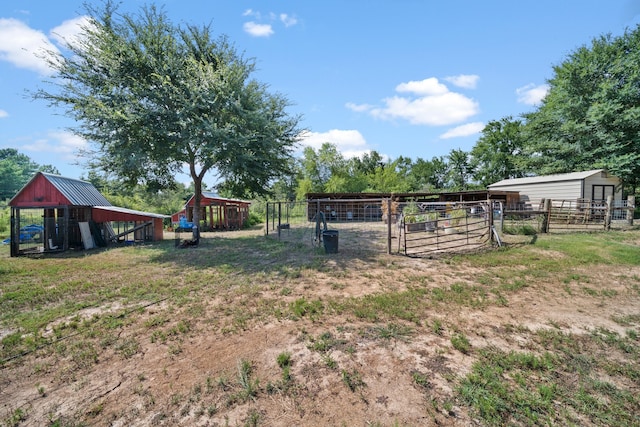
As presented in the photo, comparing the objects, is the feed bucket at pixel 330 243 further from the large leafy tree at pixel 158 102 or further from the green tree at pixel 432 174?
the green tree at pixel 432 174

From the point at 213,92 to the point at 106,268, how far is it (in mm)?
7802

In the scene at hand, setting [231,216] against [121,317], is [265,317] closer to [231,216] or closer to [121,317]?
[121,317]

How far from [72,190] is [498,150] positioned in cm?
4387

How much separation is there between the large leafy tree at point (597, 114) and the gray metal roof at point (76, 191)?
31206mm

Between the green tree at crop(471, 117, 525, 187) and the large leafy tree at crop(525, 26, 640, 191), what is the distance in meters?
11.8

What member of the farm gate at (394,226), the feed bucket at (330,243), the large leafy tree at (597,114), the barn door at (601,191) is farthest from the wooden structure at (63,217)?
the large leafy tree at (597,114)

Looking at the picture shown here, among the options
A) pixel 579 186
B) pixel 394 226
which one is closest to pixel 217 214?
pixel 394 226

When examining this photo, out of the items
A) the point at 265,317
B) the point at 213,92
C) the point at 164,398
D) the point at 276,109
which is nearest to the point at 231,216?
the point at 276,109

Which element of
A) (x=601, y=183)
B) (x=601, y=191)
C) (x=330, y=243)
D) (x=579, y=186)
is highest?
(x=601, y=183)

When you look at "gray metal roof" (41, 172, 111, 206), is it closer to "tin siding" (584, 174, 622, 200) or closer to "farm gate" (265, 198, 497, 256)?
"farm gate" (265, 198, 497, 256)

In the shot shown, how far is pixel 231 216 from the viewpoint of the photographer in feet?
77.8

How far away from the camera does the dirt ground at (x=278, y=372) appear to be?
2535mm

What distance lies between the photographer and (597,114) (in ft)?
61.1

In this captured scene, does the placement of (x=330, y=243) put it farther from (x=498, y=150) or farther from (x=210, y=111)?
(x=498, y=150)
